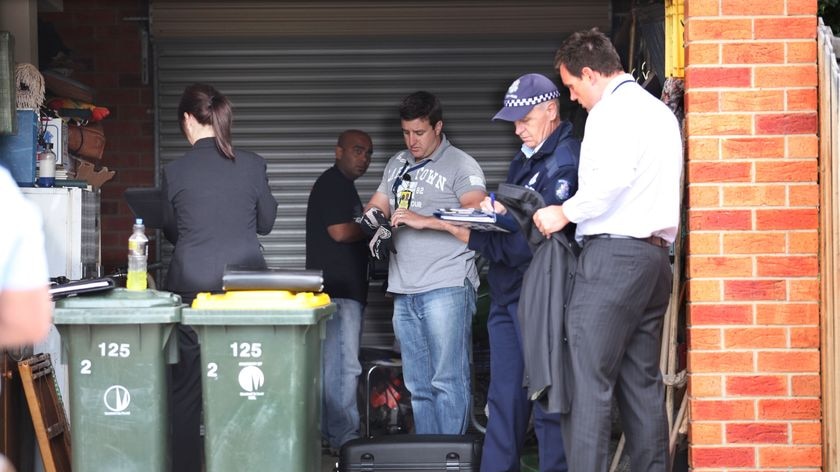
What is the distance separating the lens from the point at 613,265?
4590mm

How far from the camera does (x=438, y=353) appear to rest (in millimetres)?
6195

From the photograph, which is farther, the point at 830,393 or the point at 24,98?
the point at 24,98

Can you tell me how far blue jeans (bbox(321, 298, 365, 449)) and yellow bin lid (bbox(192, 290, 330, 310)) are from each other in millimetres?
1740

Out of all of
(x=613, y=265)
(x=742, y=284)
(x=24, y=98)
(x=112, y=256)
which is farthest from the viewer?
(x=112, y=256)

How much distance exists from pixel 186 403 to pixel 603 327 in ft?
6.71

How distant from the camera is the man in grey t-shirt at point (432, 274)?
20.3ft

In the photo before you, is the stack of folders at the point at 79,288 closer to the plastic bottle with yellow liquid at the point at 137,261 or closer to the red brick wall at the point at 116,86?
the plastic bottle with yellow liquid at the point at 137,261

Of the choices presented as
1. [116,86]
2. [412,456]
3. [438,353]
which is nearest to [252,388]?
[412,456]

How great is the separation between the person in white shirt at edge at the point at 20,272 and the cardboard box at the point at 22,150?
3.89 m

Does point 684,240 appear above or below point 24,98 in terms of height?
below

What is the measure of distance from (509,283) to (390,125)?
128 inches

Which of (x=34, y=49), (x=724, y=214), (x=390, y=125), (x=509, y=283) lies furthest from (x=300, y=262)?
(x=724, y=214)

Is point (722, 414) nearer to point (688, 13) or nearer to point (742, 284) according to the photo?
point (742, 284)

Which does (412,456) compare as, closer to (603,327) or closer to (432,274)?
(432,274)
